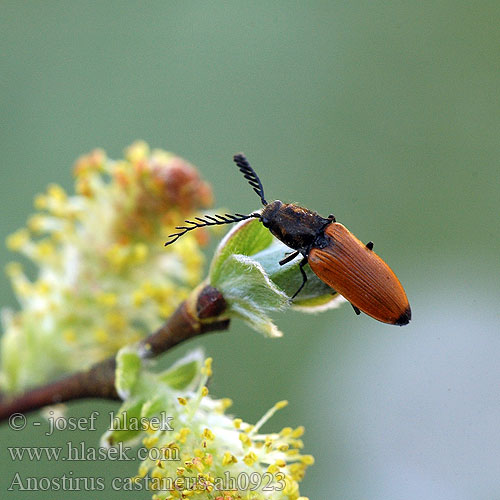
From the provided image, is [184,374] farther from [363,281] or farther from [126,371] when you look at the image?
[363,281]

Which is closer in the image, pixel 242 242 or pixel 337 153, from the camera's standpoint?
pixel 242 242

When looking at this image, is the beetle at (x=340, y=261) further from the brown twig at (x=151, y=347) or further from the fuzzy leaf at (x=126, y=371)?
the fuzzy leaf at (x=126, y=371)

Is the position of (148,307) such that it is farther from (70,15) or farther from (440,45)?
(440,45)

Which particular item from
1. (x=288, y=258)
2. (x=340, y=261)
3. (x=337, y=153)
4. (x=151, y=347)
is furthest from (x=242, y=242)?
(x=337, y=153)

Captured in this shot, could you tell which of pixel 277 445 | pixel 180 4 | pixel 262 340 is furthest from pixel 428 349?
pixel 180 4

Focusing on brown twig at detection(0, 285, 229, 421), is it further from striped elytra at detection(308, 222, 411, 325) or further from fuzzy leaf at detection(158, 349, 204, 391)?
striped elytra at detection(308, 222, 411, 325)

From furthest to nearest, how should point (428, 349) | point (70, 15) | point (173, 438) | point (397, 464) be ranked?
1. point (70, 15)
2. point (428, 349)
3. point (397, 464)
4. point (173, 438)
